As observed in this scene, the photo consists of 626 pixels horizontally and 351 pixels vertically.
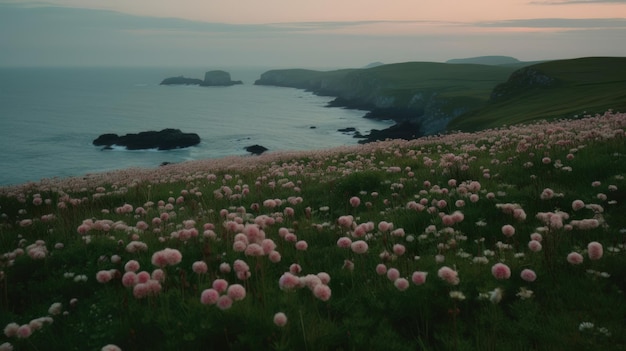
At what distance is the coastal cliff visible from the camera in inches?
3659

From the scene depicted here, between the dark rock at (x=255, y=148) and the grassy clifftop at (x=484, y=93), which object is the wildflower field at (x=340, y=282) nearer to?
the grassy clifftop at (x=484, y=93)

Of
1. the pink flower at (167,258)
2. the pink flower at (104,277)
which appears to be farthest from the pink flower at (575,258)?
the pink flower at (104,277)

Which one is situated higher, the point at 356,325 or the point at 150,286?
the point at 150,286

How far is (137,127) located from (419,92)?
76.8m

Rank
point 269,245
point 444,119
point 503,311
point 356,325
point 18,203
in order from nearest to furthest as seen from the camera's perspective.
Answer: point 356,325 < point 503,311 < point 269,245 < point 18,203 < point 444,119

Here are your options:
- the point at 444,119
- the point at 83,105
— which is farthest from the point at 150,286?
the point at 83,105

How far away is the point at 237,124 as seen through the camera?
332 ft

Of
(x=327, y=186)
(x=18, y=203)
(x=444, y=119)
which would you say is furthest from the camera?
(x=444, y=119)

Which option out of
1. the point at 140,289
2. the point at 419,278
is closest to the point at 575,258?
the point at 419,278

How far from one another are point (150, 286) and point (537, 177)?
7652 millimetres

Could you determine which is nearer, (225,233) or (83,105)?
(225,233)

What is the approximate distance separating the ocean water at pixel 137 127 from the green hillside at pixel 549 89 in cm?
2583

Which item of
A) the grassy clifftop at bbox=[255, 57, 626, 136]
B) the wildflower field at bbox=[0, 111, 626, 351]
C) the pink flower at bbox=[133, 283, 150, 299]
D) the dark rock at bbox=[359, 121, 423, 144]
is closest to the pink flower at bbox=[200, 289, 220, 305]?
the wildflower field at bbox=[0, 111, 626, 351]

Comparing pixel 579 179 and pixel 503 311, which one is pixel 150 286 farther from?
pixel 579 179
